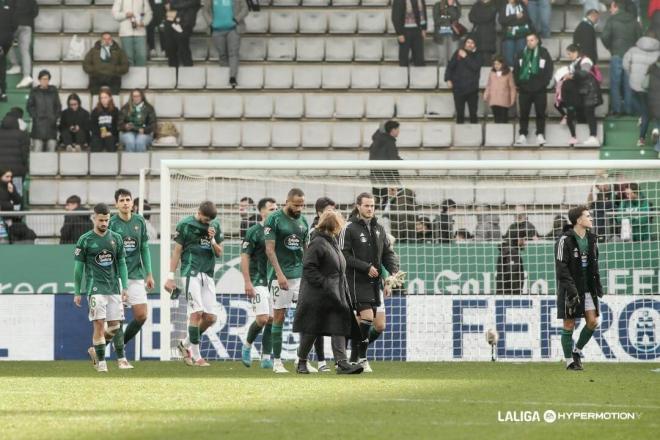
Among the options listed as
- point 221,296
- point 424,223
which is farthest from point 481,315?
point 221,296

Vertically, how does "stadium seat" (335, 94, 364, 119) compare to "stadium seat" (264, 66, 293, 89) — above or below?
below

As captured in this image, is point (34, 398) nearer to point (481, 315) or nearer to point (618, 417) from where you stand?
point (618, 417)

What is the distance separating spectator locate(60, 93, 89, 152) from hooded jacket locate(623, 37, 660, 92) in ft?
31.8

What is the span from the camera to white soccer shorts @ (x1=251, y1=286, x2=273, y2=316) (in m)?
17.1

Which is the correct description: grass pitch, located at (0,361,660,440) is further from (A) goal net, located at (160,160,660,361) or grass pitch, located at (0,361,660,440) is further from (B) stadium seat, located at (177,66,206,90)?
(B) stadium seat, located at (177,66,206,90)

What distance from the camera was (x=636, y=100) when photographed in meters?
27.0

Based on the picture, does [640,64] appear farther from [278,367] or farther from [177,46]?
[278,367]

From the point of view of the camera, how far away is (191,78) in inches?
1096

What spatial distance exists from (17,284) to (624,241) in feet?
27.8

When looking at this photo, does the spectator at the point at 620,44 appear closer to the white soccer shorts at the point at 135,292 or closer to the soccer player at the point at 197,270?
the soccer player at the point at 197,270

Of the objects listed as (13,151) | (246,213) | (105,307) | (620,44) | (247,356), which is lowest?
(247,356)

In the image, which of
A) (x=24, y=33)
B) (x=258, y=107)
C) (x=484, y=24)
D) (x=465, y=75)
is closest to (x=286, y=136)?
(x=258, y=107)

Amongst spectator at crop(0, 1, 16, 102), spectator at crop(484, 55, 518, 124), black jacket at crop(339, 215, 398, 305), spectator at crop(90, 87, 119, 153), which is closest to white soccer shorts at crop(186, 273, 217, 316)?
black jacket at crop(339, 215, 398, 305)

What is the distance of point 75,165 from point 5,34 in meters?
2.90
